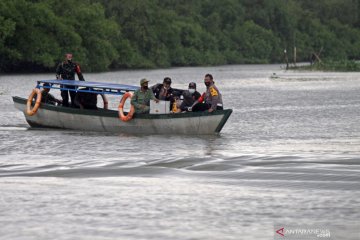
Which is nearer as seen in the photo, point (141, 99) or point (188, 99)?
point (188, 99)

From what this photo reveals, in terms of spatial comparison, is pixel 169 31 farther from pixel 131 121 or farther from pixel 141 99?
pixel 141 99

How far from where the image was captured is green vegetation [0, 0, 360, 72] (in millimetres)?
89688

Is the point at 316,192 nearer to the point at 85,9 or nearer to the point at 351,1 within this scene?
the point at 85,9

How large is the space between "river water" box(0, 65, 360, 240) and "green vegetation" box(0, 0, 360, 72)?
61765 millimetres

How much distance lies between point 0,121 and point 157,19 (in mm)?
97103

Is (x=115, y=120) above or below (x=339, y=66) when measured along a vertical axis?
above

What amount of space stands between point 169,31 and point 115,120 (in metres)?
104

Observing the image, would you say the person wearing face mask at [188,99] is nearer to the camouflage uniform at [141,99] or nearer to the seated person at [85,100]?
the camouflage uniform at [141,99]

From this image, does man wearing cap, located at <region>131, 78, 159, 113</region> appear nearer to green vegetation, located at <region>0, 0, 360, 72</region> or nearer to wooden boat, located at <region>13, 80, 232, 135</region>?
wooden boat, located at <region>13, 80, 232, 135</region>

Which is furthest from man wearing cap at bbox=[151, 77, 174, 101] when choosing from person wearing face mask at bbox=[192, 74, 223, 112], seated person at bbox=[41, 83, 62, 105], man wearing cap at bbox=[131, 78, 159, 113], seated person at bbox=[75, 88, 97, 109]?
seated person at bbox=[41, 83, 62, 105]

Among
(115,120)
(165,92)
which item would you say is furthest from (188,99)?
(115,120)

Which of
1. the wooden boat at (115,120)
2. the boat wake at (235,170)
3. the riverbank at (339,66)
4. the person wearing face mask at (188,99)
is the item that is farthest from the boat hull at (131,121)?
the riverbank at (339,66)

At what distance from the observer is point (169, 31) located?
129500mm

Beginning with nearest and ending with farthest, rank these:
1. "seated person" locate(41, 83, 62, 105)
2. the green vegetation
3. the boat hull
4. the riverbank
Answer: the boat hull, "seated person" locate(41, 83, 62, 105), the riverbank, the green vegetation
